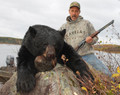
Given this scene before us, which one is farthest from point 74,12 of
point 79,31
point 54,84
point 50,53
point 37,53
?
point 54,84

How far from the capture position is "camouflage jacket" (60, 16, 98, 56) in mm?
4609

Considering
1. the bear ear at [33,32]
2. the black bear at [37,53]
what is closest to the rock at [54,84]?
the black bear at [37,53]

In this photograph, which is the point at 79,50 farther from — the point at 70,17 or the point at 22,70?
the point at 22,70

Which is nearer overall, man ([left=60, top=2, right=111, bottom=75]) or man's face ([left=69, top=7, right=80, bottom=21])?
man ([left=60, top=2, right=111, bottom=75])

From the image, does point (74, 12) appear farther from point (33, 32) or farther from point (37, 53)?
point (37, 53)

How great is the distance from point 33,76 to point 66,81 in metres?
0.56

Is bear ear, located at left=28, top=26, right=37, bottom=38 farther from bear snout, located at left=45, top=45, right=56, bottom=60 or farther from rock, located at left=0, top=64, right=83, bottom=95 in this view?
rock, located at left=0, top=64, right=83, bottom=95

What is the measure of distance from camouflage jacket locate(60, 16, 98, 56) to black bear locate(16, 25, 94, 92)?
4.95 ft

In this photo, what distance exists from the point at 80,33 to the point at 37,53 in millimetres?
2269

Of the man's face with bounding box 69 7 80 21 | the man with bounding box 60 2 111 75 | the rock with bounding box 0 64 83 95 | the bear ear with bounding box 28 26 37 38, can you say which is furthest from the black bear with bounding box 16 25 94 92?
the man's face with bounding box 69 7 80 21

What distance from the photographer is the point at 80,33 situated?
4.73 metres

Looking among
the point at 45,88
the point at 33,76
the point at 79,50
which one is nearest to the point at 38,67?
the point at 33,76

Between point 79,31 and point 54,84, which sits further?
point 79,31

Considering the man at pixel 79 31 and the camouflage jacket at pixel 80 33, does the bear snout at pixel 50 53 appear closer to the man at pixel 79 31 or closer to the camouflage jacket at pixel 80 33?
the man at pixel 79 31
